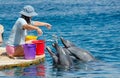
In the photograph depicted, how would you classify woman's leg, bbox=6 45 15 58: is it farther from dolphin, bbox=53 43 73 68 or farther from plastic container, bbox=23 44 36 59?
dolphin, bbox=53 43 73 68

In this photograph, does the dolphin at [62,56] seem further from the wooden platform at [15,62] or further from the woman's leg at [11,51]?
the woman's leg at [11,51]

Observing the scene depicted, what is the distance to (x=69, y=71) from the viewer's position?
16750mm

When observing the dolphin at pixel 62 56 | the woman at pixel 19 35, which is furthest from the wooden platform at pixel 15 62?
the dolphin at pixel 62 56

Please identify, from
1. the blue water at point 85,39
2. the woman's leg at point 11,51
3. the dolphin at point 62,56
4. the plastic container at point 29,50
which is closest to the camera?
the blue water at point 85,39

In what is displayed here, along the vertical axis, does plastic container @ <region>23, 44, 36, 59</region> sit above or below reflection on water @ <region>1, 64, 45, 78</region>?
above

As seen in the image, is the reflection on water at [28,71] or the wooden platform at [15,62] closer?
the reflection on water at [28,71]

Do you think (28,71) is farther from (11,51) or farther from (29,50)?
(11,51)

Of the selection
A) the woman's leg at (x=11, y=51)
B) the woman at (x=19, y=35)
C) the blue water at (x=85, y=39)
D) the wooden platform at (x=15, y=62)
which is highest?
the woman at (x=19, y=35)

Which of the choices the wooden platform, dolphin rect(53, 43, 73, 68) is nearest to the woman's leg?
the wooden platform

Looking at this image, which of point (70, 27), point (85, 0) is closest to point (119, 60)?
point (70, 27)

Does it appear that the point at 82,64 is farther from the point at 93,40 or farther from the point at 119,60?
the point at 93,40

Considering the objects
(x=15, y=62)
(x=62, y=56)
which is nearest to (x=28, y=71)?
(x=15, y=62)

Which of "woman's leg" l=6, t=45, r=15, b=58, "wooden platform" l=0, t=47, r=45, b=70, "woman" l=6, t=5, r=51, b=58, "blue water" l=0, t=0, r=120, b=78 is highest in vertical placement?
"woman" l=6, t=5, r=51, b=58

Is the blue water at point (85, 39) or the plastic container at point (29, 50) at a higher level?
the plastic container at point (29, 50)
